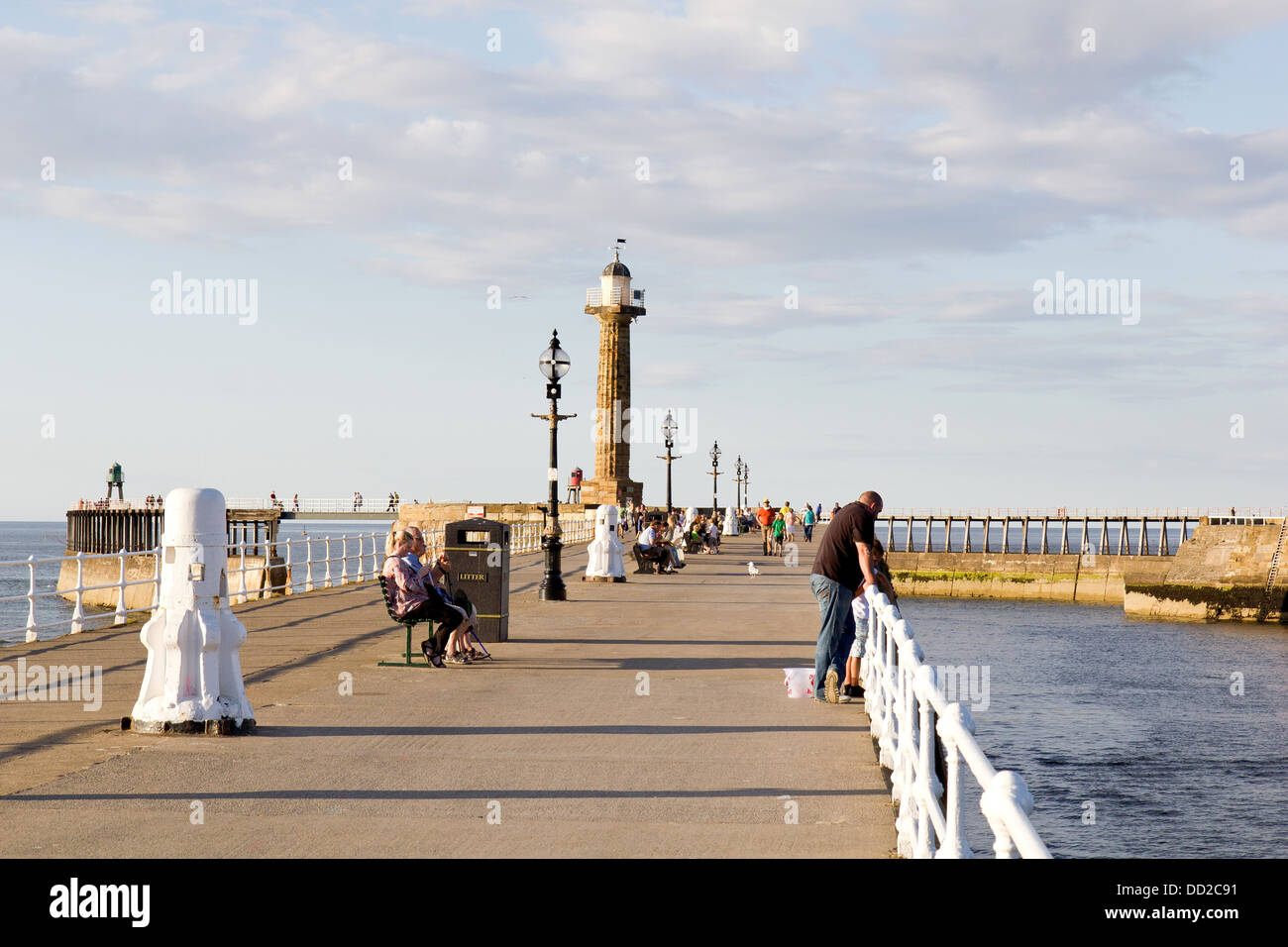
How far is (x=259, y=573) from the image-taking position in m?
42.7

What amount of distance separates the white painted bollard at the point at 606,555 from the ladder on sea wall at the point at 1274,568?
1507 inches

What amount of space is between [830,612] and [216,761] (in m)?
5.28

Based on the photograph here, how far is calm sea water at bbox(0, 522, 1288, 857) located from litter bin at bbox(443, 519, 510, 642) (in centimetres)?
582

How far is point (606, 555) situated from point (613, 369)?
5519 centimetres

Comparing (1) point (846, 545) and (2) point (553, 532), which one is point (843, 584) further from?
(2) point (553, 532)

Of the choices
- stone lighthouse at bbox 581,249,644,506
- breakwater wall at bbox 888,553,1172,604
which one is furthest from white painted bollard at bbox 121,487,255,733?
stone lighthouse at bbox 581,249,644,506

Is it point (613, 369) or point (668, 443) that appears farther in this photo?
point (613, 369)

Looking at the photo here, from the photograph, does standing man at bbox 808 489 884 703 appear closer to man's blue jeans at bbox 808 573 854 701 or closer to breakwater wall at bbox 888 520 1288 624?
man's blue jeans at bbox 808 573 854 701

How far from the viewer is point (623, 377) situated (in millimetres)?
84000

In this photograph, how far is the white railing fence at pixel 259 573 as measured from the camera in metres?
17.3

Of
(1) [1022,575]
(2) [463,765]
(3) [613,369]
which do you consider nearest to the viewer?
(2) [463,765]

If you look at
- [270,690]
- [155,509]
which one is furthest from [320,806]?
[155,509]

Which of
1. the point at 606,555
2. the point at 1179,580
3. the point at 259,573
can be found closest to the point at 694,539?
the point at 259,573

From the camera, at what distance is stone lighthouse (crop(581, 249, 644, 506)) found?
83.3 metres
